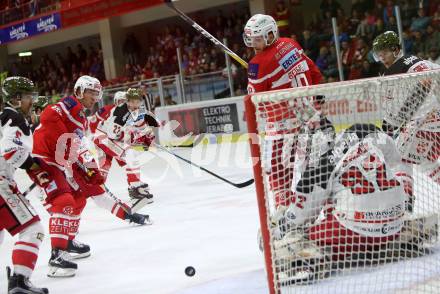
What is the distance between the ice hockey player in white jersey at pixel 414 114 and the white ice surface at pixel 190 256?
1.92 feet

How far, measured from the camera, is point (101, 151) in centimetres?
660

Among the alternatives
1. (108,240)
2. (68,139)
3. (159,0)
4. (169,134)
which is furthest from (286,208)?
(159,0)

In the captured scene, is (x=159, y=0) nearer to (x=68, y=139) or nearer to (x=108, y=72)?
(x=108, y=72)

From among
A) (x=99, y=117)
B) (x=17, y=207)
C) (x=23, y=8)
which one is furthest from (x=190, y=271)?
(x=23, y=8)

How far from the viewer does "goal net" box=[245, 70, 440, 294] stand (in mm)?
2887

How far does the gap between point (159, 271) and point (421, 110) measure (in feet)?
5.27

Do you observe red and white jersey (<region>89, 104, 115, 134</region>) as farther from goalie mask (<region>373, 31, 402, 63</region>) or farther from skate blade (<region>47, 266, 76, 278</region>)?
goalie mask (<region>373, 31, 402, 63</region>)

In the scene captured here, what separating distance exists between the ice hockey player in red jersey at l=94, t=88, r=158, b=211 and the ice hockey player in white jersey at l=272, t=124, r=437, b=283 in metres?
3.45

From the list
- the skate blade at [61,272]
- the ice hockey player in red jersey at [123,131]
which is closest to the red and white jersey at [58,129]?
the skate blade at [61,272]

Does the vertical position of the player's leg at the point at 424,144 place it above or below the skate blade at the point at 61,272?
above

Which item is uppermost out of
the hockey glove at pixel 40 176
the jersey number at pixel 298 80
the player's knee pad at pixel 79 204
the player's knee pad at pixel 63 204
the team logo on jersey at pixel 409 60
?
the team logo on jersey at pixel 409 60

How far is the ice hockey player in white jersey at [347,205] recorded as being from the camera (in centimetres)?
301

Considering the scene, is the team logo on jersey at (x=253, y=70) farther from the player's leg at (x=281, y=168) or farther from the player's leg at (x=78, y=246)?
the player's leg at (x=78, y=246)

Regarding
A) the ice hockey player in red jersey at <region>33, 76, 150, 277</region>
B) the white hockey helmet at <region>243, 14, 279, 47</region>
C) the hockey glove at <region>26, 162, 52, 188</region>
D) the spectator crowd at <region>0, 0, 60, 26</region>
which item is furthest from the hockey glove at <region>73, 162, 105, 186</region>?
the spectator crowd at <region>0, 0, 60, 26</region>
